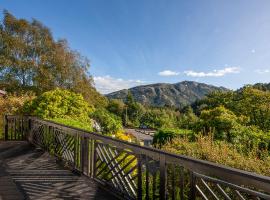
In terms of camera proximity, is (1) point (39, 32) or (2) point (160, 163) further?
(1) point (39, 32)

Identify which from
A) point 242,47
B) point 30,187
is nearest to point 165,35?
point 242,47

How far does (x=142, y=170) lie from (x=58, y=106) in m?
8.10

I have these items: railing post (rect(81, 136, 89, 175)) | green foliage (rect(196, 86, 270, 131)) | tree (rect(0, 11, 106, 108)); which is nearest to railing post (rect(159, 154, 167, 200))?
railing post (rect(81, 136, 89, 175))

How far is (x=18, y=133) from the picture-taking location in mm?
10008

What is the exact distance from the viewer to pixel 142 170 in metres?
3.86

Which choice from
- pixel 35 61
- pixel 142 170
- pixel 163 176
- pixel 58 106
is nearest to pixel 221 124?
pixel 58 106

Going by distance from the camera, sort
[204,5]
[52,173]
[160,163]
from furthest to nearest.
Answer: [204,5]
[52,173]
[160,163]

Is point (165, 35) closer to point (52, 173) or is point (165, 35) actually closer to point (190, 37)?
point (190, 37)

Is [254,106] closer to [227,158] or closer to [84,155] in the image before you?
[227,158]

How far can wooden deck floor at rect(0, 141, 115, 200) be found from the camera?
431cm

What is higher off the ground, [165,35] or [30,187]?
[165,35]

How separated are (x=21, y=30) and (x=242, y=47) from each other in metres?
18.2

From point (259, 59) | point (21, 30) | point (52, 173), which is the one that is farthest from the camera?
point (21, 30)

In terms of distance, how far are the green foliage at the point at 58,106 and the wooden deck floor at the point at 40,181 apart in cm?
370
